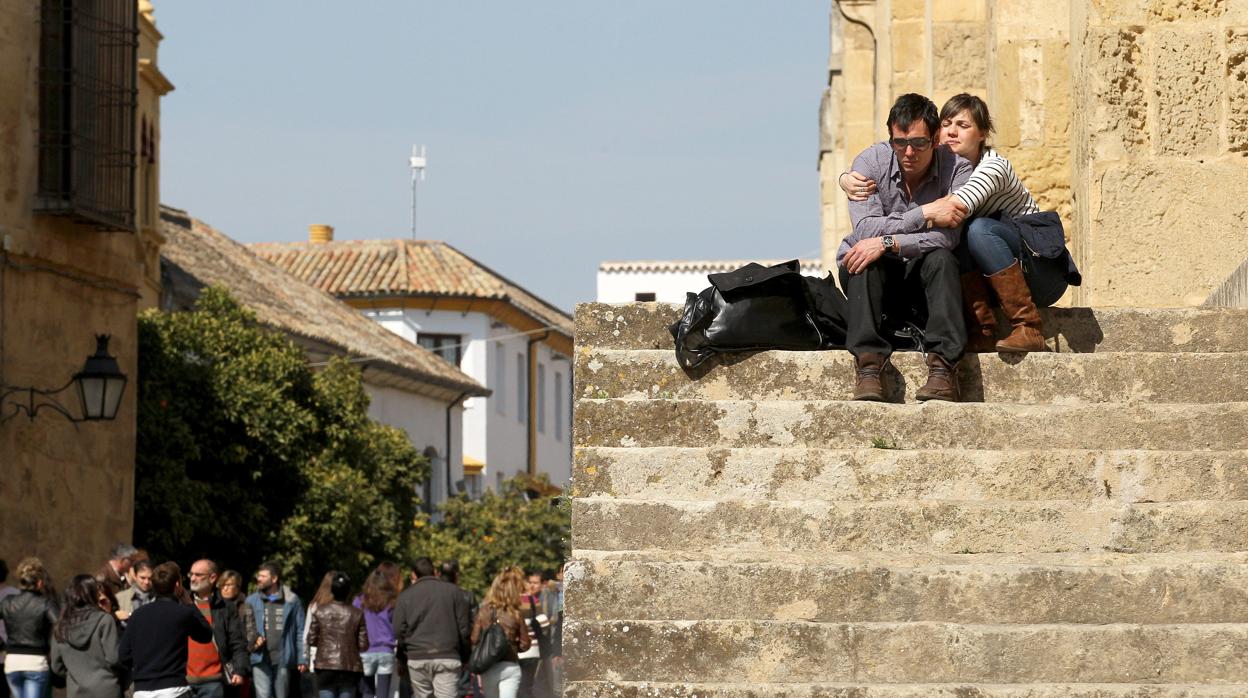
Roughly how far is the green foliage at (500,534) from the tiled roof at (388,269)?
36.9 feet

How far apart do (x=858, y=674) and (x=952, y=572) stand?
47 cm

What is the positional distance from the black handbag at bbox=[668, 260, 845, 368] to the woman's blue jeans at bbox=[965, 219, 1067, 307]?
0.57 metres

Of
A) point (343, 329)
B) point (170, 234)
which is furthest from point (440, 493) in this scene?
point (170, 234)

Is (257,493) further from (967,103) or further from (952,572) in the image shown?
(952,572)

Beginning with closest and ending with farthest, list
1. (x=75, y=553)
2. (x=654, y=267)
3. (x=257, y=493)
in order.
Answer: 1. (x=75, y=553)
2. (x=257, y=493)
3. (x=654, y=267)

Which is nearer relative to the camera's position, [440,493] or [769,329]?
[769,329]

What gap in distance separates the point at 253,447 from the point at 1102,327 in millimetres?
18035

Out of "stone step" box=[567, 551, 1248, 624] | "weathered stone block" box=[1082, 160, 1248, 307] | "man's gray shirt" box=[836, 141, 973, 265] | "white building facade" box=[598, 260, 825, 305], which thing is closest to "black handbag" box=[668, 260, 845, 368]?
"man's gray shirt" box=[836, 141, 973, 265]

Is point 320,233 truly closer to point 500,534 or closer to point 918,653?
point 500,534

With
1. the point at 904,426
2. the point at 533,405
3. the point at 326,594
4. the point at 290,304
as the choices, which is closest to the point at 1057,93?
the point at 904,426

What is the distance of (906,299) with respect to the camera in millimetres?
8453

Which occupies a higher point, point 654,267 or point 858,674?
point 654,267

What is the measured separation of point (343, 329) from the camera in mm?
40281

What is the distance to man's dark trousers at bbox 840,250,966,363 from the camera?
774cm
